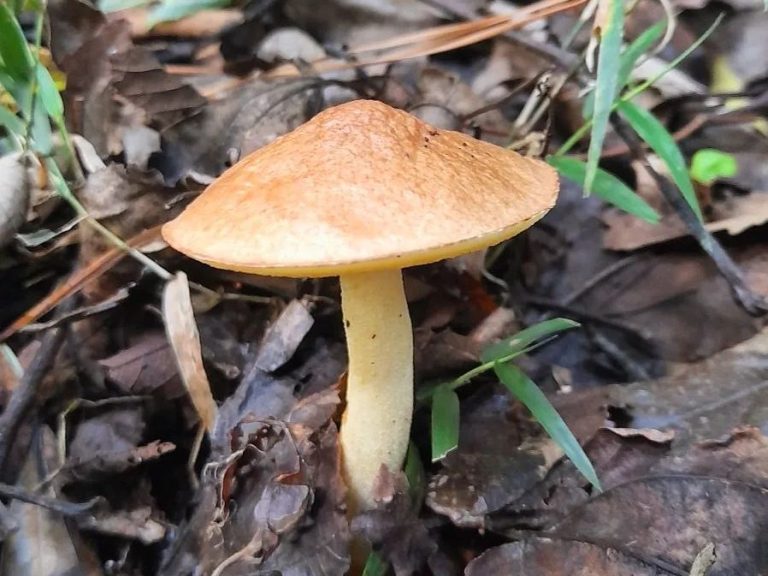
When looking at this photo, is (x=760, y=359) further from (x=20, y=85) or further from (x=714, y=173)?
(x=20, y=85)

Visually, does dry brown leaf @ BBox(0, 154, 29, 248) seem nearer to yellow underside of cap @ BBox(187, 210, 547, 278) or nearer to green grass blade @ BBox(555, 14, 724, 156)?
yellow underside of cap @ BBox(187, 210, 547, 278)

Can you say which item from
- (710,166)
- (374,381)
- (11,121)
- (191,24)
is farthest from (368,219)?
(191,24)

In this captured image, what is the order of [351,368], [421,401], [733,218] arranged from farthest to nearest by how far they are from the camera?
[733,218]
[421,401]
[351,368]

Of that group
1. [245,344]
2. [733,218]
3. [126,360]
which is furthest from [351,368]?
[733,218]

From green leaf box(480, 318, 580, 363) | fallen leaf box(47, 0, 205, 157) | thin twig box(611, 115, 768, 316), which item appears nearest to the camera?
green leaf box(480, 318, 580, 363)

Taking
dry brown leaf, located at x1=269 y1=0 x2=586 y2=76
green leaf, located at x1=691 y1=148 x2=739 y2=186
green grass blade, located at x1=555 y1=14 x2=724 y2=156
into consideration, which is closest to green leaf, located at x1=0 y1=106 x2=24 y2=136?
dry brown leaf, located at x1=269 y1=0 x2=586 y2=76

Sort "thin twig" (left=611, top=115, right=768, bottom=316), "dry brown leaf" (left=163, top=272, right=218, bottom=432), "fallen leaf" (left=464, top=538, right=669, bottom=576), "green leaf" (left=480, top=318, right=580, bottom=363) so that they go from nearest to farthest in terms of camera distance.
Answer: "fallen leaf" (left=464, top=538, right=669, bottom=576)
"green leaf" (left=480, top=318, right=580, bottom=363)
"dry brown leaf" (left=163, top=272, right=218, bottom=432)
"thin twig" (left=611, top=115, right=768, bottom=316)

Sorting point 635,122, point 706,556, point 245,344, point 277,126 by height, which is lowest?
point 245,344
